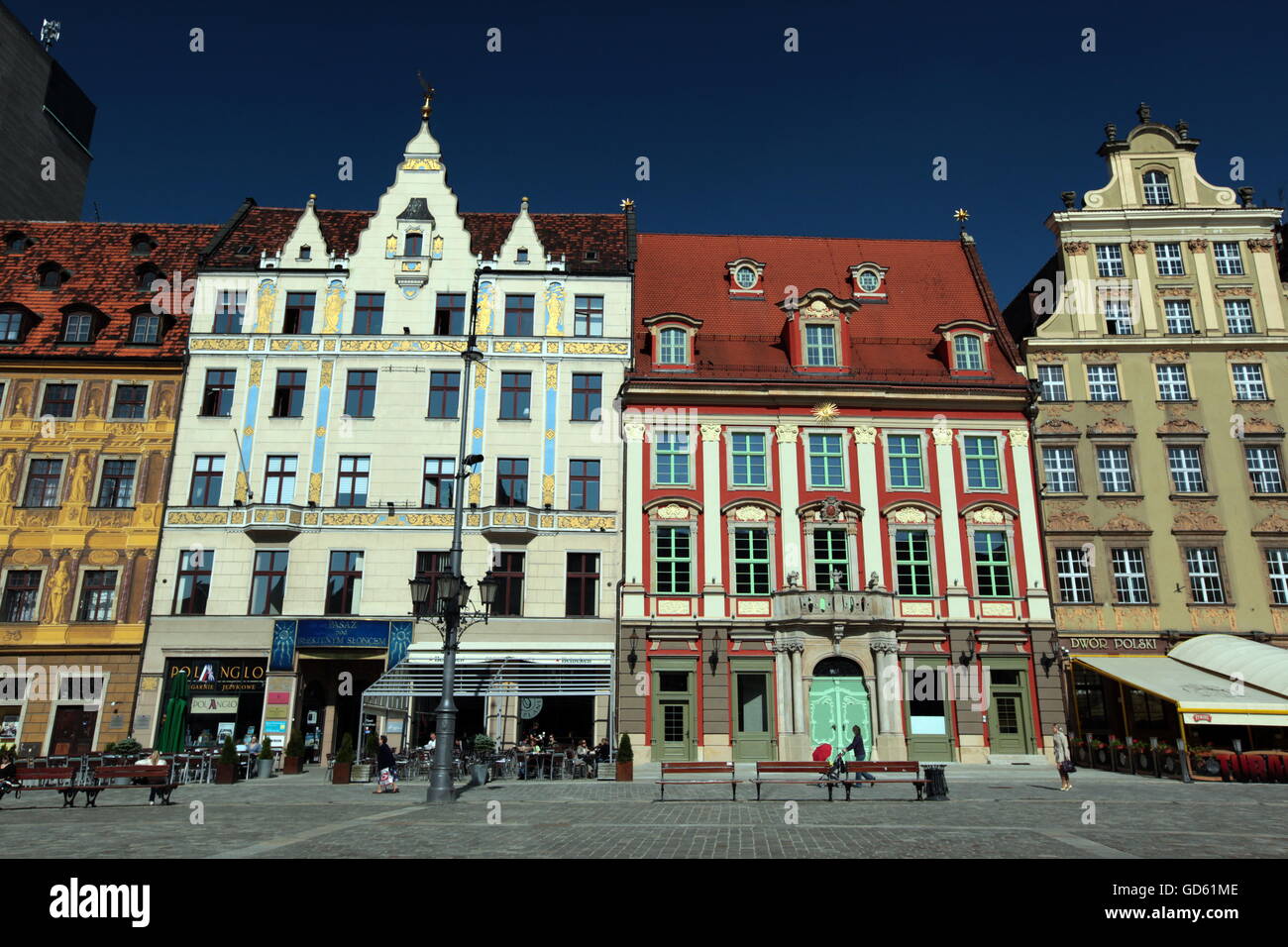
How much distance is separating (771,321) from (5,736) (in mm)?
30374

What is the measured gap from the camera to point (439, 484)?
32.0m

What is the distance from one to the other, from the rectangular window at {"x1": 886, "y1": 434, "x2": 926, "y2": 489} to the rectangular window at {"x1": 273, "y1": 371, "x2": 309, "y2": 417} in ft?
70.8

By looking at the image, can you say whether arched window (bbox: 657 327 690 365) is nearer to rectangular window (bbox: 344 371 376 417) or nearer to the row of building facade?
the row of building facade

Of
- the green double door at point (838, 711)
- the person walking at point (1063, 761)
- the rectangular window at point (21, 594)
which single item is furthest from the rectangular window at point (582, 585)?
the rectangular window at point (21, 594)

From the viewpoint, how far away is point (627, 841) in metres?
13.1

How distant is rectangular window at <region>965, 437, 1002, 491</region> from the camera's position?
32.4 m

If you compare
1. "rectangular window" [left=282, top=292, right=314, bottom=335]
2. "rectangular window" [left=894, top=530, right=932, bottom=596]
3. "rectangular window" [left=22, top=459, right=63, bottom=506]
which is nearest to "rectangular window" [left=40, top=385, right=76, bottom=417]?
"rectangular window" [left=22, top=459, right=63, bottom=506]

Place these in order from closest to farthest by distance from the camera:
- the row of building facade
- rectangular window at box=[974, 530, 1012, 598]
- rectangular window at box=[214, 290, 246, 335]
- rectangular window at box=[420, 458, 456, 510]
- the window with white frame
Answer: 1. the row of building facade
2. rectangular window at box=[974, 530, 1012, 598]
3. rectangular window at box=[420, 458, 456, 510]
4. the window with white frame
5. rectangular window at box=[214, 290, 246, 335]

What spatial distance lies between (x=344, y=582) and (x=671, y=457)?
12.2 meters

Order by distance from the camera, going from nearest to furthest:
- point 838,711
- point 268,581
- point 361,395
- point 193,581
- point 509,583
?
point 838,711 → point 193,581 → point 268,581 → point 509,583 → point 361,395

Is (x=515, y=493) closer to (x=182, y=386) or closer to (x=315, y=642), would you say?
(x=315, y=642)

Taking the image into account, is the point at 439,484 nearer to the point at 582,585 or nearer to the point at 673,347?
the point at 582,585

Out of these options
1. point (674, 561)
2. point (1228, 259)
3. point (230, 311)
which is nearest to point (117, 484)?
point (230, 311)
